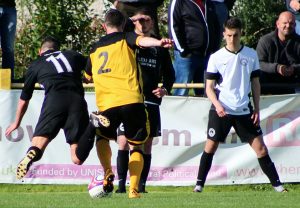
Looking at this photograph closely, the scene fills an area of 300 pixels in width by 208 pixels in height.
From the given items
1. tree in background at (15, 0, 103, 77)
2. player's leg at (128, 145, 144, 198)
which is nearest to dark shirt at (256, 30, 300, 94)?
player's leg at (128, 145, 144, 198)

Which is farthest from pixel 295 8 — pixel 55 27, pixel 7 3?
pixel 55 27

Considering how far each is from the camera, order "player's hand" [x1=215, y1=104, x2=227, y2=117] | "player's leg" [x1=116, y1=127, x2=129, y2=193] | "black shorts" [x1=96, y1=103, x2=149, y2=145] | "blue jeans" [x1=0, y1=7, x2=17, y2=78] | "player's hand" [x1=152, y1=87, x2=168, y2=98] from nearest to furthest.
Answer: "black shorts" [x1=96, y1=103, x2=149, y2=145], "player's hand" [x1=152, y1=87, x2=168, y2=98], "player's hand" [x1=215, y1=104, x2=227, y2=117], "player's leg" [x1=116, y1=127, x2=129, y2=193], "blue jeans" [x1=0, y1=7, x2=17, y2=78]

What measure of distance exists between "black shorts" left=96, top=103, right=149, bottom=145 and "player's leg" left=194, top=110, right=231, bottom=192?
6.03 feet

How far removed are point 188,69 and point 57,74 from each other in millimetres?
2620

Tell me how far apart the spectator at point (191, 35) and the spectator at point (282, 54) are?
727mm

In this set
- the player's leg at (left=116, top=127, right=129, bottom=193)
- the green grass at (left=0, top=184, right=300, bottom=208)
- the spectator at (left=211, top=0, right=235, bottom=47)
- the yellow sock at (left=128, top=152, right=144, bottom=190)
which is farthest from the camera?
the spectator at (left=211, top=0, right=235, bottom=47)

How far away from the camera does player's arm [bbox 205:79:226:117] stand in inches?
542

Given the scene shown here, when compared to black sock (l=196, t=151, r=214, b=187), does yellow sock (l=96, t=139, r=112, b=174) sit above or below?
above

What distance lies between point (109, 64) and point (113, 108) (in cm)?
47

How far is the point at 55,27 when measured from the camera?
19125 mm

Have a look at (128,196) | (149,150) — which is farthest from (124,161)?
(128,196)

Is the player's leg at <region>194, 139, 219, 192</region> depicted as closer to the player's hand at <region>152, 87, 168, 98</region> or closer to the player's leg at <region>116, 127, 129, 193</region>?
the player's leg at <region>116, 127, 129, 193</region>

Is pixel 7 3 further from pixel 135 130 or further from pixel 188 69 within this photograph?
pixel 135 130

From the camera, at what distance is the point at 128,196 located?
12.9 m
